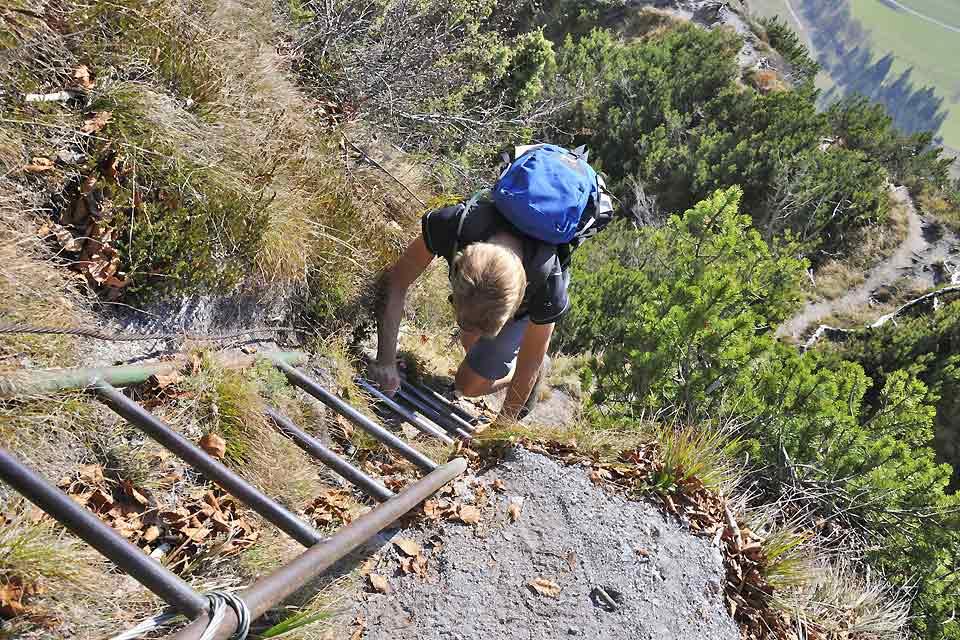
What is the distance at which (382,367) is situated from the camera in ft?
12.8

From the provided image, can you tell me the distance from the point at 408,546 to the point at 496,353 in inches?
63.2

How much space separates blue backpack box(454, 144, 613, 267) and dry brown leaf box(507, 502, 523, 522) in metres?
1.25

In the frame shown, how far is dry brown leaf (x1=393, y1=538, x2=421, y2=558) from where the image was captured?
2.80 metres

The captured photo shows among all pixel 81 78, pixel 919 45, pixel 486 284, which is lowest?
pixel 81 78

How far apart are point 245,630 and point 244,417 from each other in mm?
1254

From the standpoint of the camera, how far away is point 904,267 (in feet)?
78.8

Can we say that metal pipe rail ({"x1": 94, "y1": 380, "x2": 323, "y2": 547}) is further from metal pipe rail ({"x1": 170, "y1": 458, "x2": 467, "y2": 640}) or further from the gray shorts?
the gray shorts

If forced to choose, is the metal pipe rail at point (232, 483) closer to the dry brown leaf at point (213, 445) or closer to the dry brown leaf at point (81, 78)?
the dry brown leaf at point (213, 445)

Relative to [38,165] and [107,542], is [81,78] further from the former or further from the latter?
[107,542]

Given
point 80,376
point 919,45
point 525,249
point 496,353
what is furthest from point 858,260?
point 919,45

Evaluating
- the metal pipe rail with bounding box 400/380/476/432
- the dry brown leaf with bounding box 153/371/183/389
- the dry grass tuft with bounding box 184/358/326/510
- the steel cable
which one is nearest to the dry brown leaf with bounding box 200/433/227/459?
the dry grass tuft with bounding box 184/358/326/510

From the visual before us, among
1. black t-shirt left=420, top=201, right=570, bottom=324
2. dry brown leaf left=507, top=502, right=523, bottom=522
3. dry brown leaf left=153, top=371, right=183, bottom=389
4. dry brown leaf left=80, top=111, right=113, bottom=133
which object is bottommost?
dry brown leaf left=507, top=502, right=523, bottom=522

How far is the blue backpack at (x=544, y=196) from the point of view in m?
2.99

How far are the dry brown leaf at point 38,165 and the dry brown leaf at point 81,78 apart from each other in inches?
19.7
